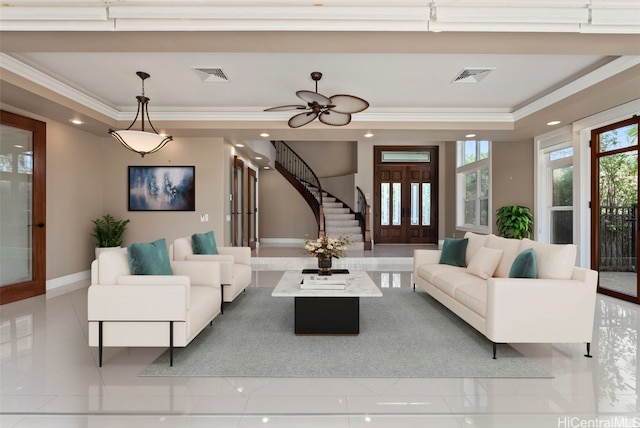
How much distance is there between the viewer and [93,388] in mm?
2488

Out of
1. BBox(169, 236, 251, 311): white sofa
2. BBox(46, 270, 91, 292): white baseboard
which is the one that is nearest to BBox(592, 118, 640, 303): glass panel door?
BBox(169, 236, 251, 311): white sofa

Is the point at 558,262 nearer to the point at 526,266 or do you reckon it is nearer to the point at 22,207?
the point at 526,266

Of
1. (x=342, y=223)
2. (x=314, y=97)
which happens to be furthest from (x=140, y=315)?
(x=342, y=223)

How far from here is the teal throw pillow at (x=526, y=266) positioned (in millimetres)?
3125

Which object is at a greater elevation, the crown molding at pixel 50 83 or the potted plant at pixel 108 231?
the crown molding at pixel 50 83

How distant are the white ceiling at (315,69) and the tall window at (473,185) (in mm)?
1892

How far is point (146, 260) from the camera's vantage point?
123 inches

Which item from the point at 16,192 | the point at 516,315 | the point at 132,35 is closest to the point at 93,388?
the point at 132,35

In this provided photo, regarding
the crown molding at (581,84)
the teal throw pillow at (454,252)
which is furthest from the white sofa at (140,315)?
the crown molding at (581,84)

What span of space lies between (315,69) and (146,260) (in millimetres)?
2863

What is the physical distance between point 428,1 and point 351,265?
18.8 feet
